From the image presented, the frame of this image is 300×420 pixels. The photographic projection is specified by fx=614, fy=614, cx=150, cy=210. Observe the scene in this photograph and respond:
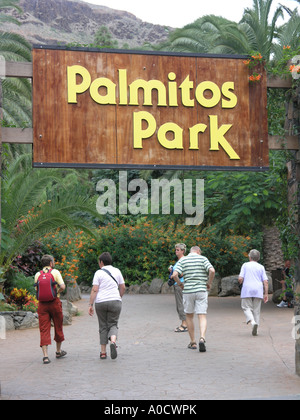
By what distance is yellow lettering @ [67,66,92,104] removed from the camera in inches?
322

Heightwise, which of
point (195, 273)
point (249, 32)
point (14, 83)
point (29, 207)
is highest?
point (249, 32)

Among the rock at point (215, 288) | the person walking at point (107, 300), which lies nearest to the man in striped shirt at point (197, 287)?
the person walking at point (107, 300)

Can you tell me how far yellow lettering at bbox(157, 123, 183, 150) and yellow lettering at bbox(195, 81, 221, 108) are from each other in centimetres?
51

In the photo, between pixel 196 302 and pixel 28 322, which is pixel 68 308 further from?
pixel 196 302

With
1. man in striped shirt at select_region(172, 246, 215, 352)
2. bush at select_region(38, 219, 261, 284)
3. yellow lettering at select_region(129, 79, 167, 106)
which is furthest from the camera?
bush at select_region(38, 219, 261, 284)

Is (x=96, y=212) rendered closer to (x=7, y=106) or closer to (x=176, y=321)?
(x=176, y=321)

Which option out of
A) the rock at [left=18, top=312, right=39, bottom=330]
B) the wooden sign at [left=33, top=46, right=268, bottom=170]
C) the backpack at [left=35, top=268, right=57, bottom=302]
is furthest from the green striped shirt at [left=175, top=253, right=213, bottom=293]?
the rock at [left=18, top=312, right=39, bottom=330]

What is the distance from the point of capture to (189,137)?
8.48 metres

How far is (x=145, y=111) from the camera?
838 cm

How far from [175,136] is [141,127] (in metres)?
0.48

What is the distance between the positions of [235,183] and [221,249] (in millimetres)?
7674

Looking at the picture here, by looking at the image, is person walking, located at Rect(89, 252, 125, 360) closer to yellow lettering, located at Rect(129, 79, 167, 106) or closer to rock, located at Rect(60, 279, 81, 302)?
yellow lettering, located at Rect(129, 79, 167, 106)

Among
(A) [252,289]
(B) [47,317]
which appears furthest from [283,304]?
(B) [47,317]

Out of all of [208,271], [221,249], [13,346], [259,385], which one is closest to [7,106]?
[221,249]
